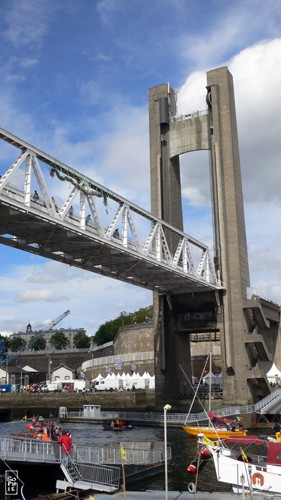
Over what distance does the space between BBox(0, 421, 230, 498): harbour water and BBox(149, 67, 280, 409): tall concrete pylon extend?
10973 mm

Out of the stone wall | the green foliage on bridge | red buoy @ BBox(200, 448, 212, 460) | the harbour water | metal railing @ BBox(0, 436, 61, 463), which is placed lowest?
the harbour water

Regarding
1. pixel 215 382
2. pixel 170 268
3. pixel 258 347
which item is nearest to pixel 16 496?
pixel 170 268

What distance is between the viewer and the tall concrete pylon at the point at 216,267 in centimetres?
5862

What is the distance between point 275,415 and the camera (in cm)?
5281

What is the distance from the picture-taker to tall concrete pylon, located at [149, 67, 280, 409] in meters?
58.6

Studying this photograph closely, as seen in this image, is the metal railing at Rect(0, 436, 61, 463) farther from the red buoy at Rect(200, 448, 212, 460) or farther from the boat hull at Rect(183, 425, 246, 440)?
the boat hull at Rect(183, 425, 246, 440)

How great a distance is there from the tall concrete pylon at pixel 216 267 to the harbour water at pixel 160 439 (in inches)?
432

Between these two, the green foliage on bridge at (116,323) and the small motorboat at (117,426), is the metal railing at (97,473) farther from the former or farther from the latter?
the green foliage on bridge at (116,323)

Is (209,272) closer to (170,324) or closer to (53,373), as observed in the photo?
(170,324)

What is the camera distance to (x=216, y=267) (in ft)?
204

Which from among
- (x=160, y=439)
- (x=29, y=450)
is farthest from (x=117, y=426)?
(x=29, y=450)

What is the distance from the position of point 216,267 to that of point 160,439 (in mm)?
23990

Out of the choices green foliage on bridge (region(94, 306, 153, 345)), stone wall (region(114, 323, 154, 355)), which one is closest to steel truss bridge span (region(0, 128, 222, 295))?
stone wall (region(114, 323, 154, 355))

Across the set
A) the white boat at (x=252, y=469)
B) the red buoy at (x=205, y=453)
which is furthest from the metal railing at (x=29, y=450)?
the red buoy at (x=205, y=453)
